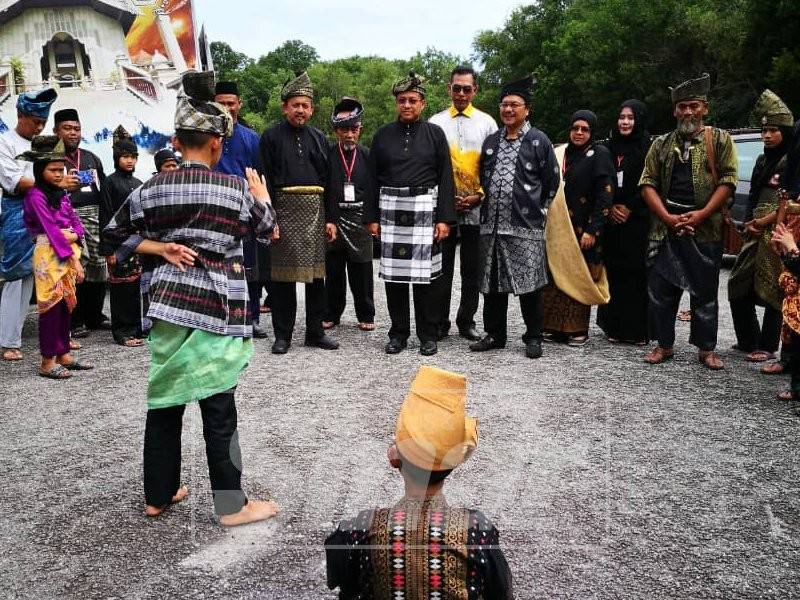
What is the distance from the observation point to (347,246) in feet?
22.3

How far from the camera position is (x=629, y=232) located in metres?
6.11

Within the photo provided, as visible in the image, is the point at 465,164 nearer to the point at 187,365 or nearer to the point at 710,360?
the point at 710,360

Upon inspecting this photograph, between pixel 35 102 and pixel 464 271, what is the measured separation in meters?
3.41

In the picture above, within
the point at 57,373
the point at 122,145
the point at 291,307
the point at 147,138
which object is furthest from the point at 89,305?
the point at 147,138

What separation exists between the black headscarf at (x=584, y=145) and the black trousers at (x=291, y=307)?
2177mm

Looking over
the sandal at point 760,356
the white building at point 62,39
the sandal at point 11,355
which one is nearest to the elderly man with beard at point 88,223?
the sandal at point 11,355

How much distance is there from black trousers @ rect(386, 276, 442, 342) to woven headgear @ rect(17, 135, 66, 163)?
248 cm

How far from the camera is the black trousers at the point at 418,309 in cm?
601

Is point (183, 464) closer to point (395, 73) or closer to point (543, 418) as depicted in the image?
point (543, 418)

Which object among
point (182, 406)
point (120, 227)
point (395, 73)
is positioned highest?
point (395, 73)

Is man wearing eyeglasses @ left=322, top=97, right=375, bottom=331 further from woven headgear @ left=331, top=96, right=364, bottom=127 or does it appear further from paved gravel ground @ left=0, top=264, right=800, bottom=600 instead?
paved gravel ground @ left=0, top=264, right=800, bottom=600

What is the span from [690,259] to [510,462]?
243 centimetres

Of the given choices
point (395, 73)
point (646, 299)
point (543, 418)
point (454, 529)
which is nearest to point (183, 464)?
point (543, 418)

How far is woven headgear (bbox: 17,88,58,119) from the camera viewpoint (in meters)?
5.48
